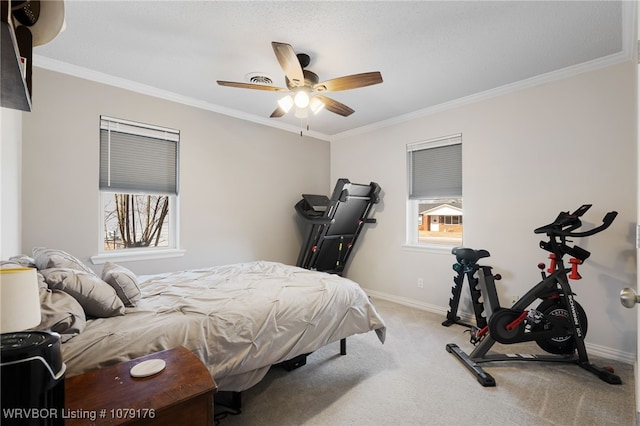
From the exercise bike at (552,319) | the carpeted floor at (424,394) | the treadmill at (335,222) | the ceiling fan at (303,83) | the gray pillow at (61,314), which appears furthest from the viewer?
the treadmill at (335,222)

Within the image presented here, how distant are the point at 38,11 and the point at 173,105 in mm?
2374

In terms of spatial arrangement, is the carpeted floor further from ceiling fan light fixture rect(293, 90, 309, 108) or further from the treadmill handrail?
ceiling fan light fixture rect(293, 90, 309, 108)

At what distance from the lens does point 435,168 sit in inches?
151

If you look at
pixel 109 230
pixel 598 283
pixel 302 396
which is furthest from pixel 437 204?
pixel 109 230

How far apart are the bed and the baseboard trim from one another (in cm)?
151

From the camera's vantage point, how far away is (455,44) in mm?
2377

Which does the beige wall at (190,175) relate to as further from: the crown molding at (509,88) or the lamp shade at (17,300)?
the lamp shade at (17,300)

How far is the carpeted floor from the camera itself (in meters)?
1.82

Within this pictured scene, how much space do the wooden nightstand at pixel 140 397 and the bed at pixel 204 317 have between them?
231 millimetres

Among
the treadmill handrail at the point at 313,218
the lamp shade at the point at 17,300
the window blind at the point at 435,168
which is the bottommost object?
the lamp shade at the point at 17,300

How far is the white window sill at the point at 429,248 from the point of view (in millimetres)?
3688

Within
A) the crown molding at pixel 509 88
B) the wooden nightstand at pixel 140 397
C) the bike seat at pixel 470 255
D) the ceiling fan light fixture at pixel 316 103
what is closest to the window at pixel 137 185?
the ceiling fan light fixture at pixel 316 103

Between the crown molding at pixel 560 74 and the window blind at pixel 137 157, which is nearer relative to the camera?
the crown molding at pixel 560 74

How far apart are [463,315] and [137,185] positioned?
3.89 m
